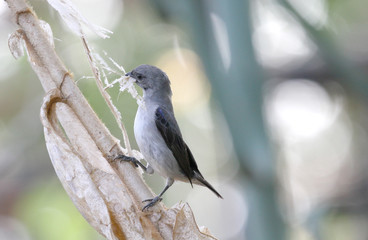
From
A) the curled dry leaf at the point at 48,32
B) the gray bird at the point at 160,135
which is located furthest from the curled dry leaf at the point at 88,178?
the gray bird at the point at 160,135

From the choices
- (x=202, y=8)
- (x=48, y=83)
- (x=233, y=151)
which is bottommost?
(x=48, y=83)

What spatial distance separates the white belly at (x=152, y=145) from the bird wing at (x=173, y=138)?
0.02 meters

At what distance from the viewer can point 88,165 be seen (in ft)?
4.34

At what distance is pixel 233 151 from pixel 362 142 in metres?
3.51

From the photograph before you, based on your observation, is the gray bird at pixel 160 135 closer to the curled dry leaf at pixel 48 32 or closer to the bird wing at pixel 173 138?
the bird wing at pixel 173 138

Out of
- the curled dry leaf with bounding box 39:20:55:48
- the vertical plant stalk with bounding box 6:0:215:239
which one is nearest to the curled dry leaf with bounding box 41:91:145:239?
the vertical plant stalk with bounding box 6:0:215:239

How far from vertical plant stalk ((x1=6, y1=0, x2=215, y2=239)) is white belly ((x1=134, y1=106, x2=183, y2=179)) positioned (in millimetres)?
1295

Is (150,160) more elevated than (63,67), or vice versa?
(150,160)

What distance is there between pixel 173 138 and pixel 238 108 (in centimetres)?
44

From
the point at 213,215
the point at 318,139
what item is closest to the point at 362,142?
the point at 318,139

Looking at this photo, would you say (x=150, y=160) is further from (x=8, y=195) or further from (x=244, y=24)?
(x=8, y=195)

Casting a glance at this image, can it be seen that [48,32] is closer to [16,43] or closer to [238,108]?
[16,43]

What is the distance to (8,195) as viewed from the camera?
516cm

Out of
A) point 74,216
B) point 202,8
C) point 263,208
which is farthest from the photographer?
point 74,216
